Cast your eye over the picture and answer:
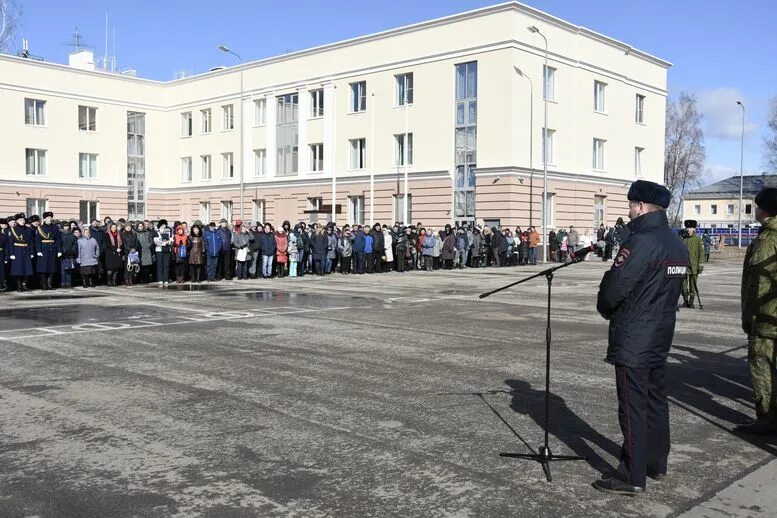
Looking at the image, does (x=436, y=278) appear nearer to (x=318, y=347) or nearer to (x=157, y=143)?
(x=318, y=347)

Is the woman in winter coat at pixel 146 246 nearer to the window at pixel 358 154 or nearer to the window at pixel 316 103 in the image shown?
the window at pixel 358 154

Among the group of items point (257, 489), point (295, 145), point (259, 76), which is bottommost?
point (257, 489)

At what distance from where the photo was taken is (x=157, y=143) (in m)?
60.2

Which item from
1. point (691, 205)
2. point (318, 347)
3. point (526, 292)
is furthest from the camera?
point (691, 205)

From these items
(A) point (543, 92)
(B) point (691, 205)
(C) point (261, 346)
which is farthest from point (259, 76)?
(B) point (691, 205)

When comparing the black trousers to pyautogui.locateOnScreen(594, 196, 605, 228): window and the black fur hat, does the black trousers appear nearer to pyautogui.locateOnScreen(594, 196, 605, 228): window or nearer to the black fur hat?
the black fur hat

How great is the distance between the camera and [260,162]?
54094mm

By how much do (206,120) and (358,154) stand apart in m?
16.6

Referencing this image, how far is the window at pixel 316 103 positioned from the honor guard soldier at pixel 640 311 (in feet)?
149

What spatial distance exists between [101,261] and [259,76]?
32.9 metres

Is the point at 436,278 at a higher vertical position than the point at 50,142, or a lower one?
lower

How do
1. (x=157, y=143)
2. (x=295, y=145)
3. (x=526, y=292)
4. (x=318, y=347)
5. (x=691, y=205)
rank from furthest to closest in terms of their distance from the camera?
(x=691, y=205)
(x=157, y=143)
(x=295, y=145)
(x=526, y=292)
(x=318, y=347)

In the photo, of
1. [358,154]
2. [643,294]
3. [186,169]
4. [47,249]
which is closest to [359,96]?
[358,154]

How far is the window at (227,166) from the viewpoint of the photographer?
56094mm
